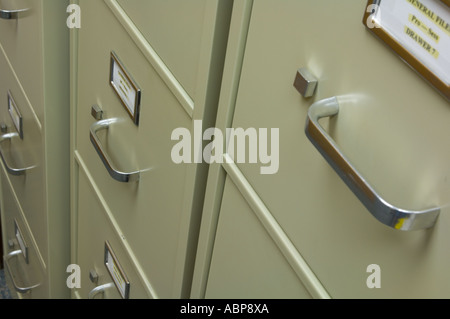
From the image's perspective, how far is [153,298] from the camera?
89cm

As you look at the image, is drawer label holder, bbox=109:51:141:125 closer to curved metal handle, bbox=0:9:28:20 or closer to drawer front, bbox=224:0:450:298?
drawer front, bbox=224:0:450:298

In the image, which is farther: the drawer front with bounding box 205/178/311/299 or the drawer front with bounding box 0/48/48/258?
the drawer front with bounding box 0/48/48/258

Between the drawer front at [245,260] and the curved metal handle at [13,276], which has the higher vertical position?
the drawer front at [245,260]

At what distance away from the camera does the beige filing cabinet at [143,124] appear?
65 centimetres

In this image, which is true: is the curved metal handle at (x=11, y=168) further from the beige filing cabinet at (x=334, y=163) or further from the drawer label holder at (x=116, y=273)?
the beige filing cabinet at (x=334, y=163)

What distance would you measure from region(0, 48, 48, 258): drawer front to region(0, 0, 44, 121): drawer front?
53mm

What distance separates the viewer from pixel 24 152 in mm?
1342

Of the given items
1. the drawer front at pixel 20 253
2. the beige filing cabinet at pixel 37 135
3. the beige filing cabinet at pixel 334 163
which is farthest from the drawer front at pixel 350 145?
the drawer front at pixel 20 253

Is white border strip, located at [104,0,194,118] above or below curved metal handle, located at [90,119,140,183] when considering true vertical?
above

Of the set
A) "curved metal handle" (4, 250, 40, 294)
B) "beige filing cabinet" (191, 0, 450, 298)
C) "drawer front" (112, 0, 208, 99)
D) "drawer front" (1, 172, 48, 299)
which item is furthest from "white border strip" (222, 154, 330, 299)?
"curved metal handle" (4, 250, 40, 294)

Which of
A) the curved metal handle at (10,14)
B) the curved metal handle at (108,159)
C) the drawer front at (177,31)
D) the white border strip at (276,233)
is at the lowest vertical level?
the curved metal handle at (108,159)

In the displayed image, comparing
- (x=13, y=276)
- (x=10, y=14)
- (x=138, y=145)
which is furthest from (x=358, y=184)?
(x=13, y=276)

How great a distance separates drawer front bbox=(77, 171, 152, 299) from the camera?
0.95 meters
